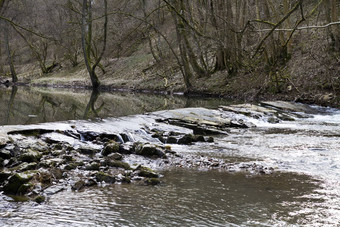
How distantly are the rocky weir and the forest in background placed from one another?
→ 2.06m

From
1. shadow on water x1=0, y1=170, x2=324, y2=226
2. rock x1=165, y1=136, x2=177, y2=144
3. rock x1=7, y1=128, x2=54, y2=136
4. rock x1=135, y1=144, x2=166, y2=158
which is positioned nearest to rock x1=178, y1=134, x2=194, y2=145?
rock x1=165, y1=136, x2=177, y2=144

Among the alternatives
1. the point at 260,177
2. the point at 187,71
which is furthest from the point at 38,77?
the point at 260,177

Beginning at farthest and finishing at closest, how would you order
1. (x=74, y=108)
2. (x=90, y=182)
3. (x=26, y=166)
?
(x=74, y=108), (x=26, y=166), (x=90, y=182)

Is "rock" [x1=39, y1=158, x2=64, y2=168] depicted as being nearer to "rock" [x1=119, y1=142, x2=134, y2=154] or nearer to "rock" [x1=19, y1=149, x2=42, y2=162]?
"rock" [x1=19, y1=149, x2=42, y2=162]

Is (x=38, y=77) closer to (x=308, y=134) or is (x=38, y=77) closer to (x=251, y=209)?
(x=308, y=134)

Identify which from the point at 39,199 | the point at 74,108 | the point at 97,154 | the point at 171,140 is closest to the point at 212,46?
the point at 74,108

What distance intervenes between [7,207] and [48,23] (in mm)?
33762

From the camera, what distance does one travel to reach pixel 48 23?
34750 millimetres

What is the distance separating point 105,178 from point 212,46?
59.9 ft

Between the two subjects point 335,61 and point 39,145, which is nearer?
point 39,145

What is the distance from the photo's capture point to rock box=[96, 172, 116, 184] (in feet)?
15.8

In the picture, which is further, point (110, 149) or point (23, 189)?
point (110, 149)

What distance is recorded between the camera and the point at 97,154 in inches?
248

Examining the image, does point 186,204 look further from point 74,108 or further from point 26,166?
point 74,108
